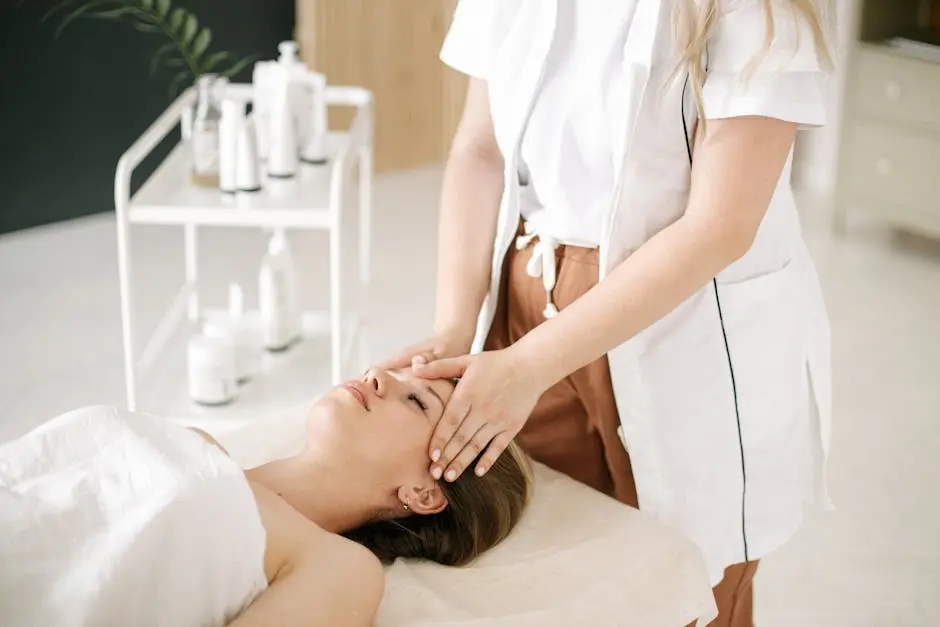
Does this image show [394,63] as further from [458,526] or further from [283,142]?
[458,526]

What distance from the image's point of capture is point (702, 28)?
128cm

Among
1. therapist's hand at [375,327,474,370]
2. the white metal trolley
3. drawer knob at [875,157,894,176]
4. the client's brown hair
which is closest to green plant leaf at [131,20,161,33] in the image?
the white metal trolley

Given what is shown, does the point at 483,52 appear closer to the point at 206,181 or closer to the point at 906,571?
the point at 206,181

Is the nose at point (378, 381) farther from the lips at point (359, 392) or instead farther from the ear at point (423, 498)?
the ear at point (423, 498)

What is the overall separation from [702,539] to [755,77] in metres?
0.60

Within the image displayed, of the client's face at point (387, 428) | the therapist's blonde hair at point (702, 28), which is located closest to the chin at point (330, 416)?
the client's face at point (387, 428)

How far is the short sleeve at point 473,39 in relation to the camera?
1522mm

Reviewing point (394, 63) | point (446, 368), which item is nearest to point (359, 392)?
point (446, 368)

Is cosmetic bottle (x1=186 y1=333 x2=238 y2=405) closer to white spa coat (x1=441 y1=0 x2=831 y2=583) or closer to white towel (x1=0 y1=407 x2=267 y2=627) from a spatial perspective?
white spa coat (x1=441 y1=0 x2=831 y2=583)

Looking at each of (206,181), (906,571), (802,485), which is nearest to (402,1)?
(206,181)

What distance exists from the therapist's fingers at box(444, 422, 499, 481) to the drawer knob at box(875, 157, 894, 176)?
10.2 feet

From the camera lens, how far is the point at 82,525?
124 cm

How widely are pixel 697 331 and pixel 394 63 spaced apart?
365cm

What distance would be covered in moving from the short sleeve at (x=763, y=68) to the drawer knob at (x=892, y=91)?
2.95 metres
